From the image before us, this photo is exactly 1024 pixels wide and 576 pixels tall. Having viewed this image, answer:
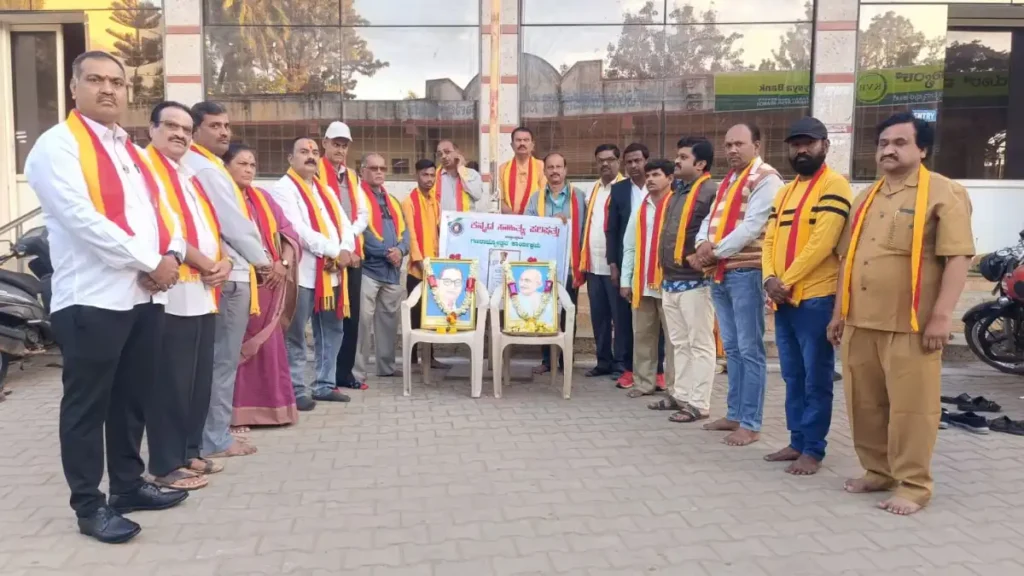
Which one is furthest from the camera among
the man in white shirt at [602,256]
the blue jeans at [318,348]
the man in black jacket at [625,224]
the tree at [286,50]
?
the tree at [286,50]

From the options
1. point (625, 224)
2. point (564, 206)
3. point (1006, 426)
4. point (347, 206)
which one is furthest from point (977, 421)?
point (347, 206)

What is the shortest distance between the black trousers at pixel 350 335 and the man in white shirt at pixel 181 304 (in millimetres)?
2365

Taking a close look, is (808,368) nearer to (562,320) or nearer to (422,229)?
(562,320)

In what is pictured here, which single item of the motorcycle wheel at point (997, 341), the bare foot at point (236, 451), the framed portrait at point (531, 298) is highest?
the framed portrait at point (531, 298)

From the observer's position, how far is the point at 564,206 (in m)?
7.36

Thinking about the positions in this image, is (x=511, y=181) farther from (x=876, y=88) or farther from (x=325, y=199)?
(x=876, y=88)

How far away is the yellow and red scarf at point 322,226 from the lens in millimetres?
5781

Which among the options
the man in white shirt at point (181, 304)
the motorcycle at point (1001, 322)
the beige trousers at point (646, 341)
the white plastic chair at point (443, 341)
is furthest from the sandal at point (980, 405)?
the man in white shirt at point (181, 304)

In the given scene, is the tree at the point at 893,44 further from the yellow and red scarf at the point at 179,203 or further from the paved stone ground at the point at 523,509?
the yellow and red scarf at the point at 179,203

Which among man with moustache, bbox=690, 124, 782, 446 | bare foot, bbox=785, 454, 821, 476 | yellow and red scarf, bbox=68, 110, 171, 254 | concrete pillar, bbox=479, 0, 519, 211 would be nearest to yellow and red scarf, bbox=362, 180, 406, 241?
man with moustache, bbox=690, 124, 782, 446

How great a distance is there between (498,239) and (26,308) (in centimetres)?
411

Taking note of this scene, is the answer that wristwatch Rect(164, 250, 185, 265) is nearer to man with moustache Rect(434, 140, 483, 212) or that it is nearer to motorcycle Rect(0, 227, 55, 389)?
motorcycle Rect(0, 227, 55, 389)

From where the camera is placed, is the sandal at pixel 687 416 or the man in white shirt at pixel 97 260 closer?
the man in white shirt at pixel 97 260

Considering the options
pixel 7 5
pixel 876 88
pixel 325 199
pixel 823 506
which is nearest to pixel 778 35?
pixel 876 88
